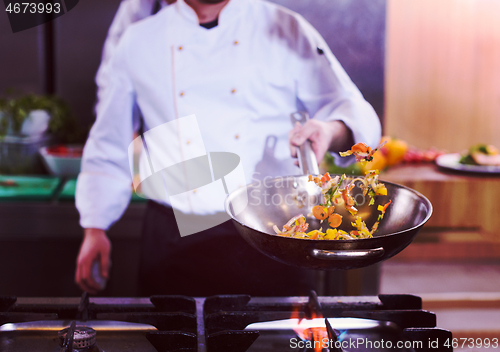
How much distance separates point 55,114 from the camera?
55.9 inches

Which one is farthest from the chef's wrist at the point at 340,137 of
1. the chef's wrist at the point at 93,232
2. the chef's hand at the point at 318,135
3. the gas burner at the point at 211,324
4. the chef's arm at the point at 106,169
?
the chef's wrist at the point at 93,232

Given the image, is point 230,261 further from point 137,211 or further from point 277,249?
point 277,249

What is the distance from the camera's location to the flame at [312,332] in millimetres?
679

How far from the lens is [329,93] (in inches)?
44.8

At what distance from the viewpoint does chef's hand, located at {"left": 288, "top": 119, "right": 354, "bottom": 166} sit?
0.86 metres

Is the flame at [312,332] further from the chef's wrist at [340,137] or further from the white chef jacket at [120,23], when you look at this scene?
the white chef jacket at [120,23]

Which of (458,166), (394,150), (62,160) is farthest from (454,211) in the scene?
(62,160)

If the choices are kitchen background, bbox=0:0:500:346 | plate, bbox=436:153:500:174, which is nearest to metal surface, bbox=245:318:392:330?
kitchen background, bbox=0:0:500:346

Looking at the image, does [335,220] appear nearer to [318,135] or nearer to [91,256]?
[318,135]

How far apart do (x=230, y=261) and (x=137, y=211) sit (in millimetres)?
348

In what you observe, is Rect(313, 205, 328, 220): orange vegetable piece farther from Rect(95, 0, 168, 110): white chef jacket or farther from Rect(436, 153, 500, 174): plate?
Rect(436, 153, 500, 174): plate

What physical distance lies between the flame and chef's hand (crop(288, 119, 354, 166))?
11.7 inches

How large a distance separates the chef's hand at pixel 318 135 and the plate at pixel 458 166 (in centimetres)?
98

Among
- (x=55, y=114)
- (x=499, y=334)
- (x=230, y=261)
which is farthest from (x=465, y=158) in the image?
(x=55, y=114)
